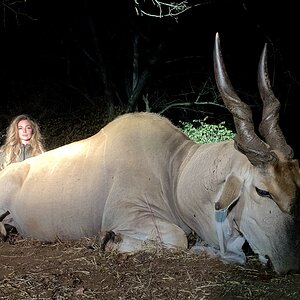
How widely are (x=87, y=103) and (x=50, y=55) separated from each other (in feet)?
5.90

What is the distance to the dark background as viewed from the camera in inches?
378

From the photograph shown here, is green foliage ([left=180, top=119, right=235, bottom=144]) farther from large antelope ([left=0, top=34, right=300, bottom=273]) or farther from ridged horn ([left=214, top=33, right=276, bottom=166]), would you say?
ridged horn ([left=214, top=33, right=276, bottom=166])

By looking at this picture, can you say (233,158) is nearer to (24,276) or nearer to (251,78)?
(24,276)

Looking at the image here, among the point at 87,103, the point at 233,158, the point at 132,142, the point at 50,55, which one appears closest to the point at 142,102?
the point at 87,103

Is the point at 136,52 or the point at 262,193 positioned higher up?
the point at 136,52

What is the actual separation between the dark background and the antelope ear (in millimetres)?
5378

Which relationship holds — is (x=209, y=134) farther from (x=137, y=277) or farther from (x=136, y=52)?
(x=137, y=277)

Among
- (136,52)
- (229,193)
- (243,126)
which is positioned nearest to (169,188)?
(229,193)

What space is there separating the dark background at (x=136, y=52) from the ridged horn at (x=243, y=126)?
5.32m

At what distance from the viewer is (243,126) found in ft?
12.1

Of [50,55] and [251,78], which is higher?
[50,55]

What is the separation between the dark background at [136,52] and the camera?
9594 millimetres

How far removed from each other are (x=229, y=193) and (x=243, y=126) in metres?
0.42

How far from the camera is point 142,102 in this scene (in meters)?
9.70
